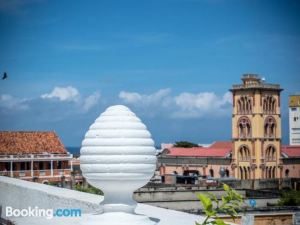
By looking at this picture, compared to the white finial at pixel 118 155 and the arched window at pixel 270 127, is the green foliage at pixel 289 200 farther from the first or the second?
the arched window at pixel 270 127

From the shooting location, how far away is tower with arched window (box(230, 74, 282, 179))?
43.1 metres

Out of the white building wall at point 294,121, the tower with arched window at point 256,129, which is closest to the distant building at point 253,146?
the tower with arched window at point 256,129

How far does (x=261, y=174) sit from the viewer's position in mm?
42688

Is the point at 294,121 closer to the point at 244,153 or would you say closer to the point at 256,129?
the point at 256,129

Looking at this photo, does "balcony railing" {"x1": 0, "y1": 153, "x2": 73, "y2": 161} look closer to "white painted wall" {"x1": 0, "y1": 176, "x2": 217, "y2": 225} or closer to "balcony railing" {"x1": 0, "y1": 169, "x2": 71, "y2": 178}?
"balcony railing" {"x1": 0, "y1": 169, "x2": 71, "y2": 178}

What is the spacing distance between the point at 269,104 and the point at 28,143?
20918mm

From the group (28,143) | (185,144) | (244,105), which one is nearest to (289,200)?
(28,143)

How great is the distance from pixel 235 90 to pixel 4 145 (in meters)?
20.3

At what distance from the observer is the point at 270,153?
44.2m

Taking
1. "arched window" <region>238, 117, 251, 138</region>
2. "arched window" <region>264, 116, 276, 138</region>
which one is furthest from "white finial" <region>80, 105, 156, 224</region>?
"arched window" <region>264, 116, 276, 138</region>

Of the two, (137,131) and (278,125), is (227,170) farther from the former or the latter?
(137,131)

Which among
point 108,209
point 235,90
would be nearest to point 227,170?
point 235,90

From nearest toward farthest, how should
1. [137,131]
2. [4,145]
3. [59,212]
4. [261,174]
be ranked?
[137,131], [59,212], [4,145], [261,174]

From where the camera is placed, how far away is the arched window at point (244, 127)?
4419cm
